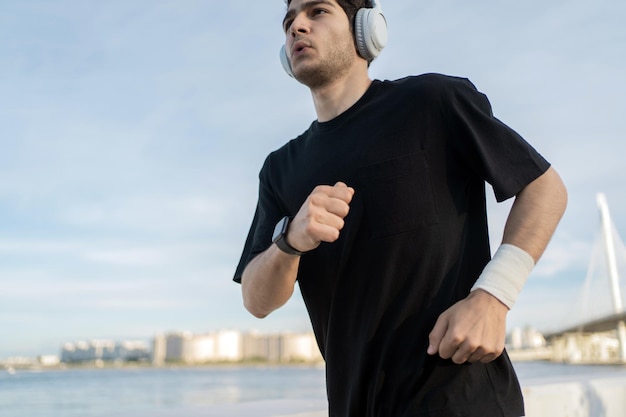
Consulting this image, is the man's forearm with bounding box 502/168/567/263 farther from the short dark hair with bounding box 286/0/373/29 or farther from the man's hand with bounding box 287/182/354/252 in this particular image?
the short dark hair with bounding box 286/0/373/29

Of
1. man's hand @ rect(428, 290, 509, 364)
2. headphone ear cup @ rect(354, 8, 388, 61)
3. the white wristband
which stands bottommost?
man's hand @ rect(428, 290, 509, 364)

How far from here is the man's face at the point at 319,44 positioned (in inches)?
55.3

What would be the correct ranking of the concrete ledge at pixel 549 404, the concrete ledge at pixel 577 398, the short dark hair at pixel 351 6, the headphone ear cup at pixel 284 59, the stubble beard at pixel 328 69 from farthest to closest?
the concrete ledge at pixel 577 398 < the concrete ledge at pixel 549 404 < the headphone ear cup at pixel 284 59 < the short dark hair at pixel 351 6 < the stubble beard at pixel 328 69

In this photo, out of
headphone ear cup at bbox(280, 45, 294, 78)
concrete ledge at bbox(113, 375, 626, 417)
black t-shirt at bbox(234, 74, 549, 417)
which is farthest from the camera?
concrete ledge at bbox(113, 375, 626, 417)

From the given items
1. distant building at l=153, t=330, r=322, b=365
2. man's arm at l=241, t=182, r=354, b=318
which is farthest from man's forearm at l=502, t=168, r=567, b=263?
distant building at l=153, t=330, r=322, b=365

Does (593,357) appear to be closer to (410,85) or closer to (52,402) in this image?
(52,402)

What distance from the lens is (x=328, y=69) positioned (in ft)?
4.61

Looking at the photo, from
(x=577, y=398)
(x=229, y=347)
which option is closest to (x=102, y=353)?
(x=229, y=347)

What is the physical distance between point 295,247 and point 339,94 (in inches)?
18.2

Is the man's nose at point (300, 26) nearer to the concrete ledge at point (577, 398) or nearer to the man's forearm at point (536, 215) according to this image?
the man's forearm at point (536, 215)

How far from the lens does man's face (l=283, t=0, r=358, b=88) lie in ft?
4.61

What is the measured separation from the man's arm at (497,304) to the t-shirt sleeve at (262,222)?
0.53 metres

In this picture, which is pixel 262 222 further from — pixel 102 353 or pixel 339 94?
pixel 102 353

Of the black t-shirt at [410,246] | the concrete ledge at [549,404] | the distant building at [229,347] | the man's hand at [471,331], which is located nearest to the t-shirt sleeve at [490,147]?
the black t-shirt at [410,246]
